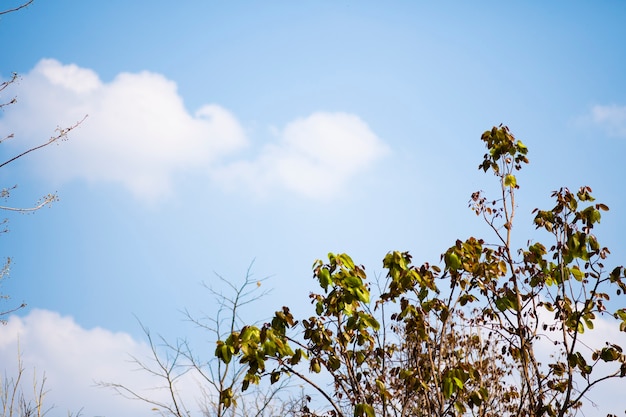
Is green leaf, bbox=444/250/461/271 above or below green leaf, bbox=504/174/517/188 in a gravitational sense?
below

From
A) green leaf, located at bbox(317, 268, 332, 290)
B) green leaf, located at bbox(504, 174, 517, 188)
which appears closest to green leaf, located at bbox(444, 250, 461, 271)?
green leaf, located at bbox(317, 268, 332, 290)

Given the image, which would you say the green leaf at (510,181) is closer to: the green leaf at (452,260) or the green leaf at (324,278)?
the green leaf at (452,260)

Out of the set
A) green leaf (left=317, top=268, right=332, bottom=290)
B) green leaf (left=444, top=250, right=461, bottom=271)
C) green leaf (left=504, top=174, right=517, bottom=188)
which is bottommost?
green leaf (left=317, top=268, right=332, bottom=290)

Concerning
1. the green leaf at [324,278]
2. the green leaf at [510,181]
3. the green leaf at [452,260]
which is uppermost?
the green leaf at [510,181]

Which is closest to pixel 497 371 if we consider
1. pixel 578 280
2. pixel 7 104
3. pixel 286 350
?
pixel 578 280

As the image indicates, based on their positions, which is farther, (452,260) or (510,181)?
(510,181)

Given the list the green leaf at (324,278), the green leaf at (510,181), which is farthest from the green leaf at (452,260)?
the green leaf at (510,181)

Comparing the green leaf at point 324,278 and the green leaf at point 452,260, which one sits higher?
the green leaf at point 452,260

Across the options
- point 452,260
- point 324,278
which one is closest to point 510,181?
point 452,260

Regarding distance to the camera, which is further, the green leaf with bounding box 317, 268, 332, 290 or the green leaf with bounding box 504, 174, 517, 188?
the green leaf with bounding box 504, 174, 517, 188

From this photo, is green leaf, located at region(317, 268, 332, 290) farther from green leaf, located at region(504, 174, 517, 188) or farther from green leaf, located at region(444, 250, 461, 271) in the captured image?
green leaf, located at region(504, 174, 517, 188)

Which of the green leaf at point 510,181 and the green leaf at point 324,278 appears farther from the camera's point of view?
the green leaf at point 510,181

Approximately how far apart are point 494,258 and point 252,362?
6.82 ft

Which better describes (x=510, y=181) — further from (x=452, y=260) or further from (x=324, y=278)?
(x=324, y=278)
